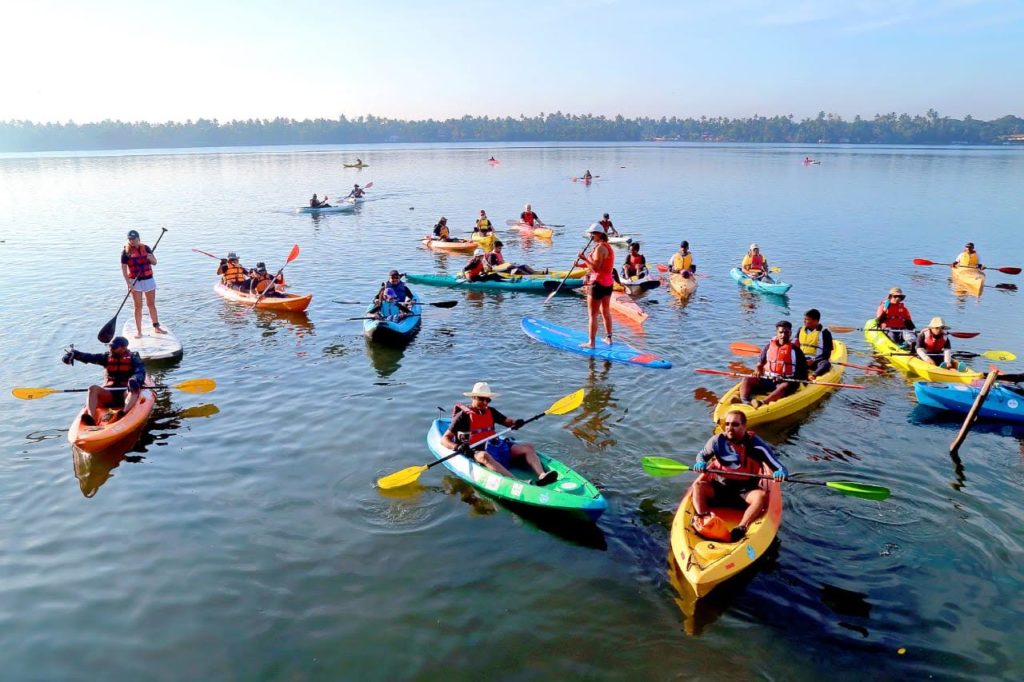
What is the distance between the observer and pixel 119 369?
38.5 ft

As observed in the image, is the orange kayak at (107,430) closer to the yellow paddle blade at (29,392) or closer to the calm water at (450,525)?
the calm water at (450,525)

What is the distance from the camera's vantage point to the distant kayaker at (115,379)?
440 inches

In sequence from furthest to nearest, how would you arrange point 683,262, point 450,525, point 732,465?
point 683,262 < point 450,525 < point 732,465

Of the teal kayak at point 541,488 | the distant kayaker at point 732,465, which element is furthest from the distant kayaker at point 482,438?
the distant kayaker at point 732,465

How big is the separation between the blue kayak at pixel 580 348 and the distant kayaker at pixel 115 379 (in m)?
8.78

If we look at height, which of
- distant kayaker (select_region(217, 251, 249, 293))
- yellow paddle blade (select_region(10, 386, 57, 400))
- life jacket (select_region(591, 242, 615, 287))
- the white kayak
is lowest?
yellow paddle blade (select_region(10, 386, 57, 400))

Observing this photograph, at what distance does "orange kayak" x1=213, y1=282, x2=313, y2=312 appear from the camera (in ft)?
62.2

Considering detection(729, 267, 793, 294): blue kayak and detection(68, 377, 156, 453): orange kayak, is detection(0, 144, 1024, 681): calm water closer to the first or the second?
detection(68, 377, 156, 453): orange kayak

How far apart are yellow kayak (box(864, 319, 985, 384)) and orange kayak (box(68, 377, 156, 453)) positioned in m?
14.8

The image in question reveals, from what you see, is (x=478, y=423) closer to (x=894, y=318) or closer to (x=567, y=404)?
(x=567, y=404)

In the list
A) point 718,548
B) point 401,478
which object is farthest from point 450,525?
point 718,548

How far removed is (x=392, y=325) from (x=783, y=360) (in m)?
8.88

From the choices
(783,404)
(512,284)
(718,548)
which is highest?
(512,284)

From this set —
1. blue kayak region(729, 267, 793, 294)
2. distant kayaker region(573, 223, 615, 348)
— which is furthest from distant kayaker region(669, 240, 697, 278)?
distant kayaker region(573, 223, 615, 348)
